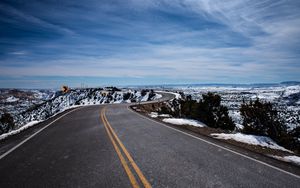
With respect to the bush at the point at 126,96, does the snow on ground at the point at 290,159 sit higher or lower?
higher

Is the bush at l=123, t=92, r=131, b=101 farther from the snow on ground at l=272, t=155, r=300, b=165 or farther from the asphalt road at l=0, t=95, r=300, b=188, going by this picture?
the snow on ground at l=272, t=155, r=300, b=165

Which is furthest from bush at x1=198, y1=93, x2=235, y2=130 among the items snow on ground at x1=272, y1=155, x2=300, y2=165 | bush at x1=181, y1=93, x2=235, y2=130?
snow on ground at x1=272, y1=155, x2=300, y2=165

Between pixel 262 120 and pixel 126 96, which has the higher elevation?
pixel 262 120

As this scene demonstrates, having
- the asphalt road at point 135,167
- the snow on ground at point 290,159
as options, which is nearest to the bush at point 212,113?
the asphalt road at point 135,167

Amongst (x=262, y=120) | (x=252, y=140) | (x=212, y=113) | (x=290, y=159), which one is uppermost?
(x=290, y=159)

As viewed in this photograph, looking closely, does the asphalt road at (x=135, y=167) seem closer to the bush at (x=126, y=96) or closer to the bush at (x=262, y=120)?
the bush at (x=262, y=120)

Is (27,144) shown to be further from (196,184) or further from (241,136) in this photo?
(241,136)

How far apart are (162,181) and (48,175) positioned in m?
2.77

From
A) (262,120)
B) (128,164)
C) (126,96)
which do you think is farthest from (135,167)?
(126,96)

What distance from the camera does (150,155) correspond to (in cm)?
632

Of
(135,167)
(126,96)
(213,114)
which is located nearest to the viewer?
(135,167)

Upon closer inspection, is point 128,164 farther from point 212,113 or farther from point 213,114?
point 213,114

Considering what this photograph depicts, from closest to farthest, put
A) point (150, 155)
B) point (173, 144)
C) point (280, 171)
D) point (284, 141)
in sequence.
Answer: point (280, 171)
point (150, 155)
point (173, 144)
point (284, 141)

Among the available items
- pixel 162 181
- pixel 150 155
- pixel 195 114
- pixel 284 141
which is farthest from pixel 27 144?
pixel 195 114
